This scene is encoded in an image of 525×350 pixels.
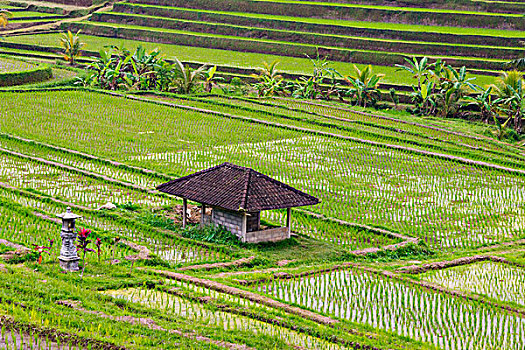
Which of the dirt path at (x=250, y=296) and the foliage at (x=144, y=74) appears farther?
the foliage at (x=144, y=74)

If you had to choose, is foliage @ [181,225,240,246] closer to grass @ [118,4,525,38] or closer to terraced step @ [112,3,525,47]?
terraced step @ [112,3,525,47]

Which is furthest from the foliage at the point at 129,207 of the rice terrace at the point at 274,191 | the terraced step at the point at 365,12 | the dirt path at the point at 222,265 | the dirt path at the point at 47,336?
the terraced step at the point at 365,12

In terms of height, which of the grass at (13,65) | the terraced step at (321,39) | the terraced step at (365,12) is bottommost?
the grass at (13,65)

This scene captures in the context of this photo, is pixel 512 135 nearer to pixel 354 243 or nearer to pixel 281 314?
pixel 354 243

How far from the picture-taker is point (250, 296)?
27.3ft

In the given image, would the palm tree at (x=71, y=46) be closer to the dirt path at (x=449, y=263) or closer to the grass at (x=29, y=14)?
the grass at (x=29, y=14)

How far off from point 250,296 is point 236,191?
90.6 inches

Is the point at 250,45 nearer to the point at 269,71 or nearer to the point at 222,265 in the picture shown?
the point at 269,71

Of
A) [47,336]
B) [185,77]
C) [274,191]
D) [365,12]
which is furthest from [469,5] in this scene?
[47,336]

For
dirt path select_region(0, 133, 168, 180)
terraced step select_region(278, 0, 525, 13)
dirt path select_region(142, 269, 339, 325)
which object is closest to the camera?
dirt path select_region(142, 269, 339, 325)

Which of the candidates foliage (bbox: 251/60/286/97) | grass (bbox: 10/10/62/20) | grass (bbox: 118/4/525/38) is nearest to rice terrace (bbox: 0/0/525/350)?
foliage (bbox: 251/60/286/97)

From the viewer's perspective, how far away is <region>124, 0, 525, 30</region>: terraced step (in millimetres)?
26375

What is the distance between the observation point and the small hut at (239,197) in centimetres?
1025

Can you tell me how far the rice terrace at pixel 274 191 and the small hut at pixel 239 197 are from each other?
0.10ft
